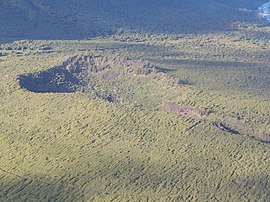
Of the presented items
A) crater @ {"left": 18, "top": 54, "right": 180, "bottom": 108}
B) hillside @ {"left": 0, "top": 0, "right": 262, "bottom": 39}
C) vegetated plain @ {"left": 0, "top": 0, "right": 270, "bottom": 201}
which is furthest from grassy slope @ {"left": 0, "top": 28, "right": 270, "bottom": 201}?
hillside @ {"left": 0, "top": 0, "right": 262, "bottom": 39}

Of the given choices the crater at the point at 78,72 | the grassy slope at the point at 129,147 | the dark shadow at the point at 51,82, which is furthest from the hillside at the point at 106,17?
the grassy slope at the point at 129,147

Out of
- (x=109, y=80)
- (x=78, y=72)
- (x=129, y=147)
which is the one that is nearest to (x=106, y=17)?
(x=78, y=72)

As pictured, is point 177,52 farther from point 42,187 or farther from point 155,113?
point 42,187

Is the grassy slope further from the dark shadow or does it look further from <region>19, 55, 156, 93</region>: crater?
<region>19, 55, 156, 93</region>: crater

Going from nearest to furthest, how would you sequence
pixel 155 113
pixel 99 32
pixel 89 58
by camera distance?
pixel 155 113 < pixel 89 58 < pixel 99 32

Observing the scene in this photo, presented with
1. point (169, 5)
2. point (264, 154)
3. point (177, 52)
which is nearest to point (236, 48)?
point (177, 52)

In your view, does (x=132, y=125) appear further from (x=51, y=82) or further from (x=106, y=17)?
(x=106, y=17)
